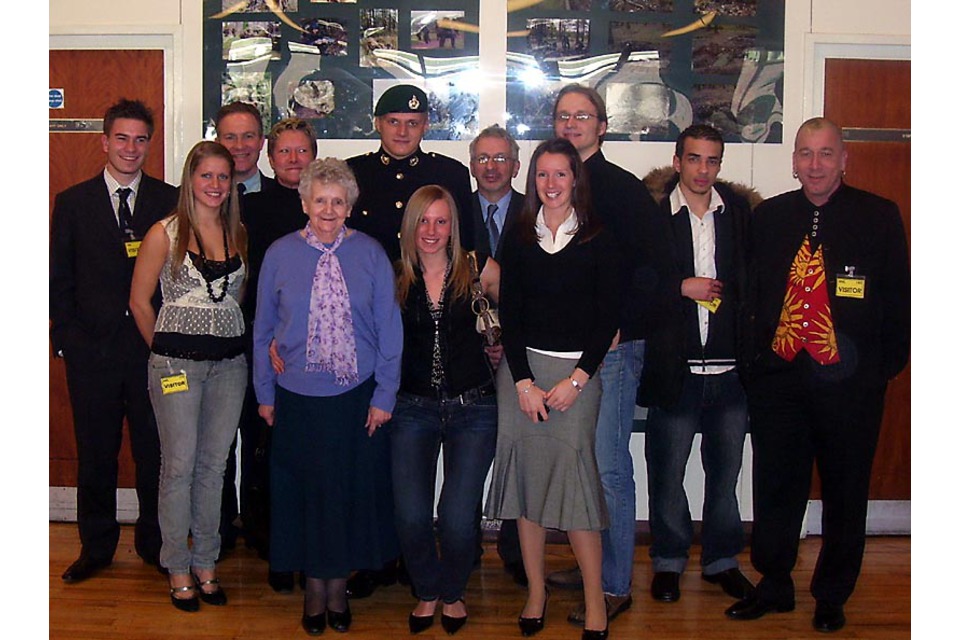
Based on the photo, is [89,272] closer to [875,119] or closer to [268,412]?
[268,412]

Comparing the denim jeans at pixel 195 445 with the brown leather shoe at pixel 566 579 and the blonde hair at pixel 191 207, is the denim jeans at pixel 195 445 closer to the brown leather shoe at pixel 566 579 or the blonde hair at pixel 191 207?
the blonde hair at pixel 191 207

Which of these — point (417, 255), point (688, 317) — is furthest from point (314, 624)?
point (688, 317)

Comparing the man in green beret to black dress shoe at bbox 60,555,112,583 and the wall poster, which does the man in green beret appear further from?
black dress shoe at bbox 60,555,112,583

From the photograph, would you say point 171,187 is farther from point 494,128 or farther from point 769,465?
point 769,465

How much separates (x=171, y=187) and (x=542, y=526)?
7.02ft

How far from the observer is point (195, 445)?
134 inches

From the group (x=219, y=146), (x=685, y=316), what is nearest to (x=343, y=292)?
(x=219, y=146)

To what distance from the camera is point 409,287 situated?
3168mm

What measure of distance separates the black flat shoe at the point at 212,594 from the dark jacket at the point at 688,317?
179 centimetres

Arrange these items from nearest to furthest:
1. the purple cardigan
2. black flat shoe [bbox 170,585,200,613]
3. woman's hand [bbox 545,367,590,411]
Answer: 1. woman's hand [bbox 545,367,590,411]
2. the purple cardigan
3. black flat shoe [bbox 170,585,200,613]

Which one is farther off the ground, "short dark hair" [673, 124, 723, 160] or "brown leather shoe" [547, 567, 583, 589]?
"short dark hair" [673, 124, 723, 160]

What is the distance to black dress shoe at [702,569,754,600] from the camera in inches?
142

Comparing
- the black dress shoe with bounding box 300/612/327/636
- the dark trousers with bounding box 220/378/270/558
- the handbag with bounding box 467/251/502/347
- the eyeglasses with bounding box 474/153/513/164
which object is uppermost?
the eyeglasses with bounding box 474/153/513/164

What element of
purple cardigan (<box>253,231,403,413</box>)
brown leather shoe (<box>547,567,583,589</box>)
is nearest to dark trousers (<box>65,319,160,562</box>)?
purple cardigan (<box>253,231,403,413</box>)
